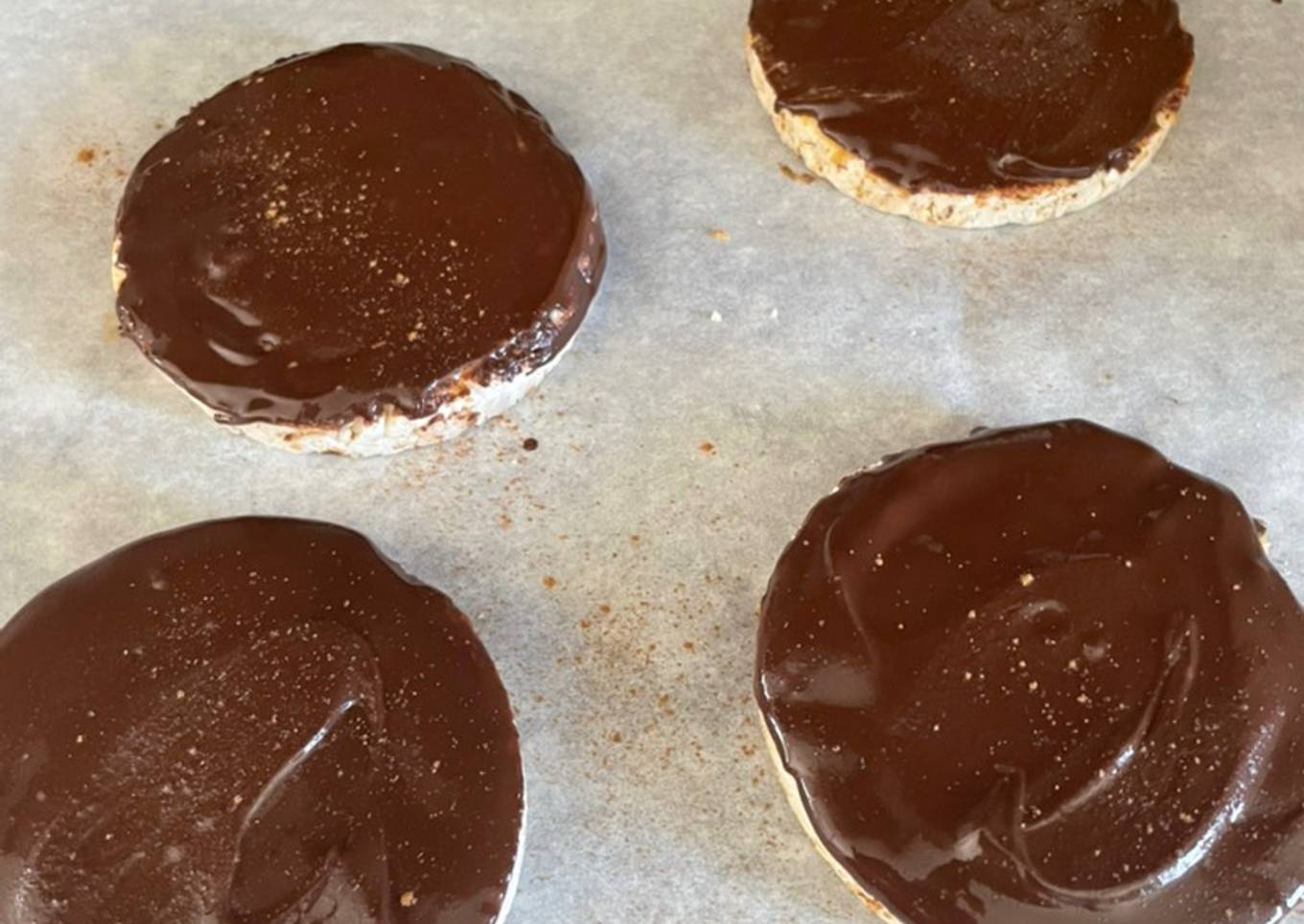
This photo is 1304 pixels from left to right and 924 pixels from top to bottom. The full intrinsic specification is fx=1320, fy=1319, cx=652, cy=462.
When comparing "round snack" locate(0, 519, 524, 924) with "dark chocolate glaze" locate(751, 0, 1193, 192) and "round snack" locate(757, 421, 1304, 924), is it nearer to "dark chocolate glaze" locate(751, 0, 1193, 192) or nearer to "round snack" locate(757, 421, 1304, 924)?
"round snack" locate(757, 421, 1304, 924)

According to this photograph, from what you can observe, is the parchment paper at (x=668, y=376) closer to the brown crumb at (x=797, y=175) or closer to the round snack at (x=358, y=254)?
the brown crumb at (x=797, y=175)

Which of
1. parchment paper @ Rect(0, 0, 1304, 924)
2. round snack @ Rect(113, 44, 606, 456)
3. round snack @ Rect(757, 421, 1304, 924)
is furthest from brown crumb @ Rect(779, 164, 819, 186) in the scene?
round snack @ Rect(757, 421, 1304, 924)

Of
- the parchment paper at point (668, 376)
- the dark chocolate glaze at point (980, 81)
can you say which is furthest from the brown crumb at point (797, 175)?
the dark chocolate glaze at point (980, 81)

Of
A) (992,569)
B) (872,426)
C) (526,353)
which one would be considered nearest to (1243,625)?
(992,569)

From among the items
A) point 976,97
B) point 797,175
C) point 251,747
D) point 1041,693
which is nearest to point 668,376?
point 797,175

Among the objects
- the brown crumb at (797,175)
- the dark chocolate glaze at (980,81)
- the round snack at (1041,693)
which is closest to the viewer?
the round snack at (1041,693)

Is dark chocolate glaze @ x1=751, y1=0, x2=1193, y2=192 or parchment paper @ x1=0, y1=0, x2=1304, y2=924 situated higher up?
dark chocolate glaze @ x1=751, y1=0, x2=1193, y2=192

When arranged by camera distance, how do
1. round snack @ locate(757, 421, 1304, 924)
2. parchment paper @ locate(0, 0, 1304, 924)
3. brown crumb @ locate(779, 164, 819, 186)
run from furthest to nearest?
brown crumb @ locate(779, 164, 819, 186), parchment paper @ locate(0, 0, 1304, 924), round snack @ locate(757, 421, 1304, 924)

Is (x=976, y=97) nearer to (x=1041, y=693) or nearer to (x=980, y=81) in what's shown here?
(x=980, y=81)
